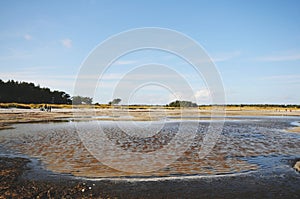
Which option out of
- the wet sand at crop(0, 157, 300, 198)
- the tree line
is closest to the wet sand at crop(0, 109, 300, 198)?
the wet sand at crop(0, 157, 300, 198)

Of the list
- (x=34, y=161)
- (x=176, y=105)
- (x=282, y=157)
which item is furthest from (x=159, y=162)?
(x=176, y=105)

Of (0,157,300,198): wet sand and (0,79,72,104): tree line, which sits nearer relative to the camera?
(0,157,300,198): wet sand

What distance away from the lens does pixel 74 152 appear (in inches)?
563

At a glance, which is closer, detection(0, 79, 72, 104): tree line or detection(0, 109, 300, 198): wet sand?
detection(0, 109, 300, 198): wet sand

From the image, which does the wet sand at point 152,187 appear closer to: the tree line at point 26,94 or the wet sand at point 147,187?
the wet sand at point 147,187

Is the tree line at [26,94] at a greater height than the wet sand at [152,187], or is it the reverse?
the tree line at [26,94]

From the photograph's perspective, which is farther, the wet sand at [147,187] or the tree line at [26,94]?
the tree line at [26,94]

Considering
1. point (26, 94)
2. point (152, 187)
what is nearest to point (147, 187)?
point (152, 187)

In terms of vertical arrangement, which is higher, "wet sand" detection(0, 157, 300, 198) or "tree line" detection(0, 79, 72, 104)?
"tree line" detection(0, 79, 72, 104)

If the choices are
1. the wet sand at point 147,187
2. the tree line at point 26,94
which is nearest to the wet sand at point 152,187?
the wet sand at point 147,187

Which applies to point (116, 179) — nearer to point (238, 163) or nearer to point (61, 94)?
point (238, 163)

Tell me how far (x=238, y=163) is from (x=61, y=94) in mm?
117000

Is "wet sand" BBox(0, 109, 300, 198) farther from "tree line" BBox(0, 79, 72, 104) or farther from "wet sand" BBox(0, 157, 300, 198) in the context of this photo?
"tree line" BBox(0, 79, 72, 104)

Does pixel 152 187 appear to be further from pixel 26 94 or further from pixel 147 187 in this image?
pixel 26 94
